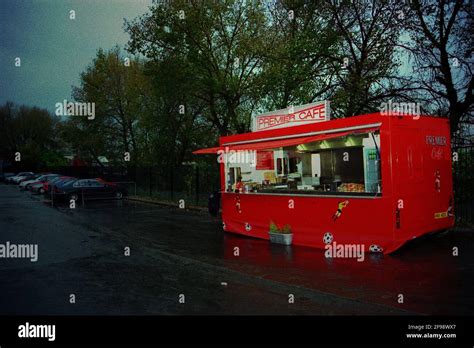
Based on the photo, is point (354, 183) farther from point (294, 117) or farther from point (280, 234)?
point (294, 117)

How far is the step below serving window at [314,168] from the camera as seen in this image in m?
9.41

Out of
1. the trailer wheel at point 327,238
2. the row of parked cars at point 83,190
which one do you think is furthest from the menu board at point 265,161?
the row of parked cars at point 83,190

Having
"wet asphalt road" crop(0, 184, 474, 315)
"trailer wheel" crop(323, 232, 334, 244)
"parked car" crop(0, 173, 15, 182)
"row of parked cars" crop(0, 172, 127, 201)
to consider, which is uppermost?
"parked car" crop(0, 173, 15, 182)

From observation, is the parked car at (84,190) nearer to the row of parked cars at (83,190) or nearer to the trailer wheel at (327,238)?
the row of parked cars at (83,190)

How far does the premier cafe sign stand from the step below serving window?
0.69 meters

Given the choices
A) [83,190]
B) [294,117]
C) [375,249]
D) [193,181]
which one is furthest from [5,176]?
[375,249]

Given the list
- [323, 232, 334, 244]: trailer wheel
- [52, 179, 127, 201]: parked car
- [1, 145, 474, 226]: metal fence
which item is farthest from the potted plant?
[52, 179, 127, 201]: parked car

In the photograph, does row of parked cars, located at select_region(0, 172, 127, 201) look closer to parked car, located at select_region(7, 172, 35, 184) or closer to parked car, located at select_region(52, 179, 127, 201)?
parked car, located at select_region(52, 179, 127, 201)

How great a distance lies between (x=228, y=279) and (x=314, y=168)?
14.5 feet

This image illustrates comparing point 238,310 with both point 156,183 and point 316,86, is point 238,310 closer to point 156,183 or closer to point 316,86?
point 316,86

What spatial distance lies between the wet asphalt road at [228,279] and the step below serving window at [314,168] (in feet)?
5.24

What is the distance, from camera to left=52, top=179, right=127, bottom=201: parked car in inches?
1059

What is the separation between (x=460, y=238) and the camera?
10531 millimetres

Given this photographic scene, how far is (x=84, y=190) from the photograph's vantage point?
2753cm
